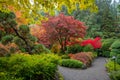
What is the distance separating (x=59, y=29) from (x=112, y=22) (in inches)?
542

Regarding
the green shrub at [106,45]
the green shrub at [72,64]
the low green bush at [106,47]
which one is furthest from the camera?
the green shrub at [106,45]

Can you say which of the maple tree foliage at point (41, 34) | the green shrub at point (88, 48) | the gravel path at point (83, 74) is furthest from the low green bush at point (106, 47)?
the gravel path at point (83, 74)

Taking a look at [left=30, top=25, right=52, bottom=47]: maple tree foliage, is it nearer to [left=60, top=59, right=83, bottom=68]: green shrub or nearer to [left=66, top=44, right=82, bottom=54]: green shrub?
[left=66, top=44, right=82, bottom=54]: green shrub

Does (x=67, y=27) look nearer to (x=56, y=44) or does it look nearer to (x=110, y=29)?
(x=56, y=44)

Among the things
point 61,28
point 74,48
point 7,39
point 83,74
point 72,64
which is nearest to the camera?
point 7,39

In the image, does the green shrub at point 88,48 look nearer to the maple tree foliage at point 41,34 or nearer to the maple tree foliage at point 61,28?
the maple tree foliage at point 61,28

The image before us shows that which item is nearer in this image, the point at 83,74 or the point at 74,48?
the point at 83,74

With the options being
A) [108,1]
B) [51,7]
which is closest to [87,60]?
[51,7]

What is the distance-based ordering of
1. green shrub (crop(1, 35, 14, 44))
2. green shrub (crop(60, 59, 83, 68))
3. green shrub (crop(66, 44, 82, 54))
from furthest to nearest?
green shrub (crop(66, 44, 82, 54)), green shrub (crop(60, 59, 83, 68)), green shrub (crop(1, 35, 14, 44))

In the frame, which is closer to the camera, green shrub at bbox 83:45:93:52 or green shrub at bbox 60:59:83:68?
green shrub at bbox 60:59:83:68

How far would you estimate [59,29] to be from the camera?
77.4 ft

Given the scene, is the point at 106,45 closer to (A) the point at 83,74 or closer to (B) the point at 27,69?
(A) the point at 83,74

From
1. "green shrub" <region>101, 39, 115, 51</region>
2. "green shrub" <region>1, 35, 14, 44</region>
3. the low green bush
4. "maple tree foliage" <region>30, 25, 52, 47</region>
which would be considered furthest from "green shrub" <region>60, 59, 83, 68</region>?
"green shrub" <region>101, 39, 115, 51</region>

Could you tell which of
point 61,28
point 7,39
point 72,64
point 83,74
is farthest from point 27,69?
point 61,28
